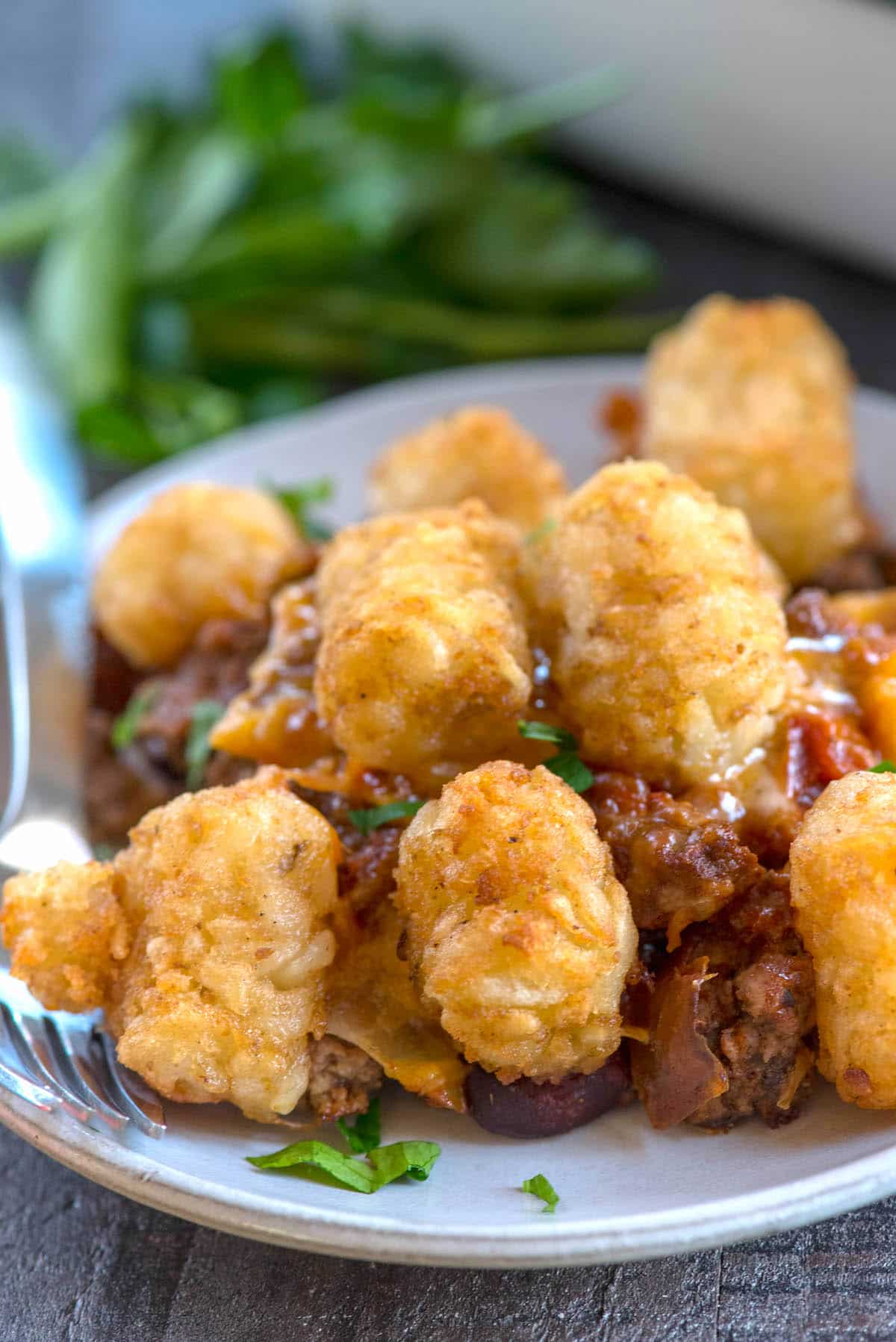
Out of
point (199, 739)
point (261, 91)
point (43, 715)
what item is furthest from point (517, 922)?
point (261, 91)

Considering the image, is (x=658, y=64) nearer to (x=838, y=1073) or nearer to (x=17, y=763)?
(x=17, y=763)

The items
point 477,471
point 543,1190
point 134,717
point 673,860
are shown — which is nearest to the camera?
point 543,1190

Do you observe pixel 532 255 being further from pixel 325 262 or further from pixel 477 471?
pixel 477 471

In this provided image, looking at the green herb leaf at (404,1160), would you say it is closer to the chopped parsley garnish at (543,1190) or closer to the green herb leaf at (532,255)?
the chopped parsley garnish at (543,1190)

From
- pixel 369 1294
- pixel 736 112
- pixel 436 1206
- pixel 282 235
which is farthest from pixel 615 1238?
pixel 736 112

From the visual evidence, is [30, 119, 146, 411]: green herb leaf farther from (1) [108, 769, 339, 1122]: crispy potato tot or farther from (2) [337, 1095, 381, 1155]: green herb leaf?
(2) [337, 1095, 381, 1155]: green herb leaf

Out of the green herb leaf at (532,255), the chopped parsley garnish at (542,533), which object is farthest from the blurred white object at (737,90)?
the chopped parsley garnish at (542,533)
